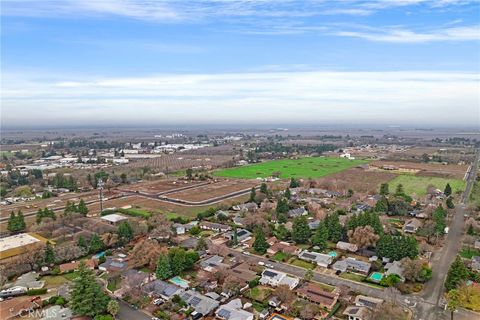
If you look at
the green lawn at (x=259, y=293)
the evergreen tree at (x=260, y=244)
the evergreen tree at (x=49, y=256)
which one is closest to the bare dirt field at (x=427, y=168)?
the evergreen tree at (x=260, y=244)

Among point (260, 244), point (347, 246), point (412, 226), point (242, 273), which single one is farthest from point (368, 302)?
point (412, 226)

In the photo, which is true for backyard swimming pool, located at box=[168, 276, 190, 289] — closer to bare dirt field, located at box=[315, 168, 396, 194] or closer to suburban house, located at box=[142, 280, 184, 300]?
suburban house, located at box=[142, 280, 184, 300]

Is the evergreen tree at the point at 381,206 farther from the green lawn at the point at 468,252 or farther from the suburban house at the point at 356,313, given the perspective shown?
the suburban house at the point at 356,313

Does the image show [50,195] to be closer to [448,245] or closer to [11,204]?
[11,204]

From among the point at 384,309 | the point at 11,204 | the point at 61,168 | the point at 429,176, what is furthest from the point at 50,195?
the point at 429,176

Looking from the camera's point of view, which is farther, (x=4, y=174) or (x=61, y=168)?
(x=61, y=168)
